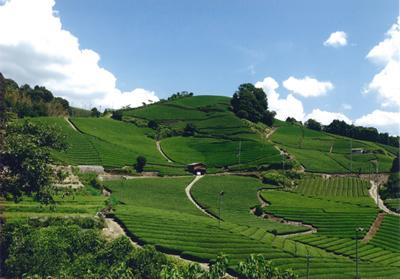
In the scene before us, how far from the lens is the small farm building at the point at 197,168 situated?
12838 cm

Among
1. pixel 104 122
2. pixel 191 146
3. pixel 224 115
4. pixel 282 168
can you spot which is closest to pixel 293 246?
pixel 282 168

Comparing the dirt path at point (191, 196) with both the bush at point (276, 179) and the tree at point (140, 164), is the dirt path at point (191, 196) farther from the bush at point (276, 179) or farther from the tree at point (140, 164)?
the bush at point (276, 179)

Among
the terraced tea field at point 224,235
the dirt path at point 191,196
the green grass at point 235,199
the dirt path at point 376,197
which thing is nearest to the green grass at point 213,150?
the dirt path at point 191,196

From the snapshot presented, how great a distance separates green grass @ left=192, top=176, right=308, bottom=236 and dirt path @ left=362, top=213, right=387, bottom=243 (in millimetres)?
10181

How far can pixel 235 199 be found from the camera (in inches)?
3839

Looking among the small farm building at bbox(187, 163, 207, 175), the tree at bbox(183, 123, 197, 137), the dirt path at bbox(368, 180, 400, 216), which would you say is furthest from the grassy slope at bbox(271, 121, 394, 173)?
the small farm building at bbox(187, 163, 207, 175)

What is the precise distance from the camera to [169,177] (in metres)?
120

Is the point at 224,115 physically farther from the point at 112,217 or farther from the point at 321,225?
the point at 112,217

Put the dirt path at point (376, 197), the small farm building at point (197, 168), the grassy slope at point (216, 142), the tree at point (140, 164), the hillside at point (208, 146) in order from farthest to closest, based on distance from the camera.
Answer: the grassy slope at point (216, 142) < the hillside at point (208, 146) < the small farm building at point (197, 168) < the tree at point (140, 164) < the dirt path at point (376, 197)

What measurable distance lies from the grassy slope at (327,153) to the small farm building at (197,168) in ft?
109

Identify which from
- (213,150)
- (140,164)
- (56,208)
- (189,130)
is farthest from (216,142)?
(56,208)

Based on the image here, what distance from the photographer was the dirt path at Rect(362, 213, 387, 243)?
72.2 meters

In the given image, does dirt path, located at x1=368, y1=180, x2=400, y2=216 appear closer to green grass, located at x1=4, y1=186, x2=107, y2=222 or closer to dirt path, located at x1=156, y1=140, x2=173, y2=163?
dirt path, located at x1=156, y1=140, x2=173, y2=163

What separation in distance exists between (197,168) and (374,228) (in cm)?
6098
